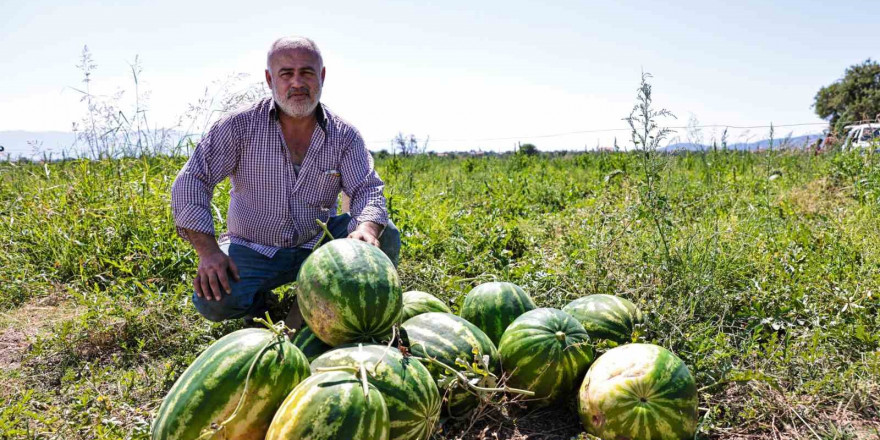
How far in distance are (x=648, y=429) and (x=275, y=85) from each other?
8.48 ft

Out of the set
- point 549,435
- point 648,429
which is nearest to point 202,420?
point 549,435

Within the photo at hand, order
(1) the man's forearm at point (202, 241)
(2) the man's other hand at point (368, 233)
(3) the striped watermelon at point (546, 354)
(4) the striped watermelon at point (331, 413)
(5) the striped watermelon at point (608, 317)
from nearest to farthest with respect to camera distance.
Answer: (4) the striped watermelon at point (331, 413), (3) the striped watermelon at point (546, 354), (5) the striped watermelon at point (608, 317), (2) the man's other hand at point (368, 233), (1) the man's forearm at point (202, 241)

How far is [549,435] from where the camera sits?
2.33m

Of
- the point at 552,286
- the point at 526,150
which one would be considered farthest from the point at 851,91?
the point at 552,286

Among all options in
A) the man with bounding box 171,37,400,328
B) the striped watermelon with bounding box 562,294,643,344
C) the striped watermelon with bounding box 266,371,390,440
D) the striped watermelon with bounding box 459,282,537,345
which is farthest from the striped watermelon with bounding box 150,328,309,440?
the striped watermelon with bounding box 562,294,643,344

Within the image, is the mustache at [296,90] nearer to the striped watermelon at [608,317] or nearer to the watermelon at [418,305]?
the watermelon at [418,305]

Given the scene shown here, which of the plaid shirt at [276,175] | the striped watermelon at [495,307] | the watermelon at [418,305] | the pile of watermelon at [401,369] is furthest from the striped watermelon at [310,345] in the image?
the plaid shirt at [276,175]

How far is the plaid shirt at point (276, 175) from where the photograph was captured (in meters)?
3.30

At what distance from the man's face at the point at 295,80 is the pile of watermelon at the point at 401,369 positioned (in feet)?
4.09

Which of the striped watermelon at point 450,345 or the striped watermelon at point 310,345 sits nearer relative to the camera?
the striped watermelon at point 450,345

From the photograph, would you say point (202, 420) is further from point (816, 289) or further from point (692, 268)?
point (816, 289)

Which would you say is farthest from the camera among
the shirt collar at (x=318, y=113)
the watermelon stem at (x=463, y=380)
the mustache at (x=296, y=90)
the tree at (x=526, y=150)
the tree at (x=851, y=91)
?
the tree at (x=851, y=91)

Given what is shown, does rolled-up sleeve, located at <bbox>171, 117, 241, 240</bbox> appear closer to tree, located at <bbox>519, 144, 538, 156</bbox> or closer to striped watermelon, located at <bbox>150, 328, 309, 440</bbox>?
striped watermelon, located at <bbox>150, 328, 309, 440</bbox>

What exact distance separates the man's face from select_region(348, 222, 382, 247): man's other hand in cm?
85
